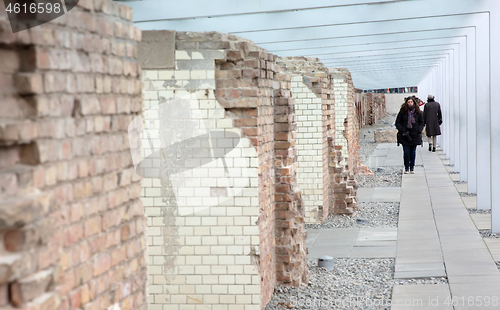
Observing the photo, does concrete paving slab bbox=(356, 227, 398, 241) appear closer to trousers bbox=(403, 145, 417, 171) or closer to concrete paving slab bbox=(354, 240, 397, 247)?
concrete paving slab bbox=(354, 240, 397, 247)

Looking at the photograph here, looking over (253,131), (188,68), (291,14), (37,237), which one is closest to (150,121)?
(188,68)

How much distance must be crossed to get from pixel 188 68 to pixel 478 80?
694 centimetres

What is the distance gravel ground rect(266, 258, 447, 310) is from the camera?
224 inches

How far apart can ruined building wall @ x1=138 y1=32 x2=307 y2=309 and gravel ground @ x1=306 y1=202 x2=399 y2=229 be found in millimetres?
4646

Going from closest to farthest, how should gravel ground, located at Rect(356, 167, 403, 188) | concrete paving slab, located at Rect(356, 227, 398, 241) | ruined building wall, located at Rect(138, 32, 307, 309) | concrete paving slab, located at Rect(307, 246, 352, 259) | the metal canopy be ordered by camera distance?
ruined building wall, located at Rect(138, 32, 307, 309), the metal canopy, concrete paving slab, located at Rect(307, 246, 352, 259), concrete paving slab, located at Rect(356, 227, 398, 241), gravel ground, located at Rect(356, 167, 403, 188)

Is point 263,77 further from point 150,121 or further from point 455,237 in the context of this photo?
point 455,237

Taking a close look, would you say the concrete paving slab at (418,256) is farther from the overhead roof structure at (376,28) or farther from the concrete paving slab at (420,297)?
the overhead roof structure at (376,28)

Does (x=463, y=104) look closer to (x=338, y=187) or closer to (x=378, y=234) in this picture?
(x=338, y=187)

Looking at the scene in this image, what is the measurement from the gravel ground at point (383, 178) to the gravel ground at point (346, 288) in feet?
23.4

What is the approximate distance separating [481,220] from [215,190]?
561 centimetres

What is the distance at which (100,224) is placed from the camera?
2.49 m

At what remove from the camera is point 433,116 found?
18.9m

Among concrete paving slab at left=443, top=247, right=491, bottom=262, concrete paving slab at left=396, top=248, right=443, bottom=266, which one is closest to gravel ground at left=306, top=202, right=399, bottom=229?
concrete paving slab at left=396, top=248, right=443, bottom=266

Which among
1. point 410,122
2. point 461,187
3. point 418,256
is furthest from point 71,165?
point 410,122
